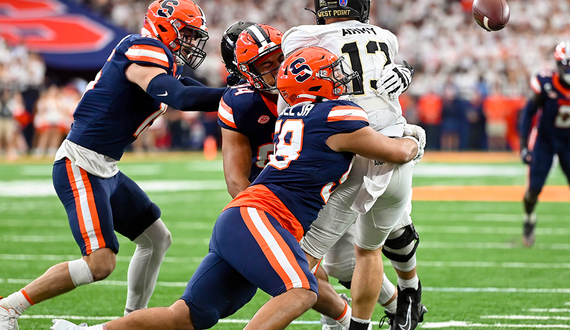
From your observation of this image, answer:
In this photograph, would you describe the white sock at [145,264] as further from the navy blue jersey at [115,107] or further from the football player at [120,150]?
the navy blue jersey at [115,107]

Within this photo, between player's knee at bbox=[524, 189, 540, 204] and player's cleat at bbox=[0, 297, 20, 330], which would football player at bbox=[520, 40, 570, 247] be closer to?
player's knee at bbox=[524, 189, 540, 204]

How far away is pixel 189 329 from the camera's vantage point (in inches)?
121

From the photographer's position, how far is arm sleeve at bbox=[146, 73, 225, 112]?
11.9ft

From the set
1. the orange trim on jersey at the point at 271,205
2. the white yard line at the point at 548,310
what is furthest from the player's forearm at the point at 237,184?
the white yard line at the point at 548,310

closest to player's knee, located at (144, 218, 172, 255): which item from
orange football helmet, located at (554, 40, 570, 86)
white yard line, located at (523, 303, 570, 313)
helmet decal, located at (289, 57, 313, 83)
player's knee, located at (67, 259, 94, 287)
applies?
player's knee, located at (67, 259, 94, 287)

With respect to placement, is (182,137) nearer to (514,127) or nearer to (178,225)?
(514,127)

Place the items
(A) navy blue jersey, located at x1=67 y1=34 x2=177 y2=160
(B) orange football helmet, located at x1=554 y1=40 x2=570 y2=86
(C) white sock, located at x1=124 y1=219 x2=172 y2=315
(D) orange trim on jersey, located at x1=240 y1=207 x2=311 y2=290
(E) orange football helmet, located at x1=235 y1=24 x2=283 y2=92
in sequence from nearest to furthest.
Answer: (D) orange trim on jersey, located at x1=240 y1=207 x2=311 y2=290 → (E) orange football helmet, located at x1=235 y1=24 x2=283 y2=92 → (A) navy blue jersey, located at x1=67 y1=34 x2=177 y2=160 → (C) white sock, located at x1=124 y1=219 x2=172 y2=315 → (B) orange football helmet, located at x1=554 y1=40 x2=570 y2=86

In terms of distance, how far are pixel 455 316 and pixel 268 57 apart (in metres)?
2.09

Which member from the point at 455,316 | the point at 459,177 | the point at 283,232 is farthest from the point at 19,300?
the point at 459,177

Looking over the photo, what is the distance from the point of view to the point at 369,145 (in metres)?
Answer: 3.11

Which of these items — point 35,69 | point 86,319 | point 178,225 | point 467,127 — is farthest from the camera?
point 467,127

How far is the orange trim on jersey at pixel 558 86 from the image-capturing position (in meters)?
7.36

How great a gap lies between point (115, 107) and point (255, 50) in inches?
35.7

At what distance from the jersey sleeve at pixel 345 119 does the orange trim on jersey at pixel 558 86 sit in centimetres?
494
